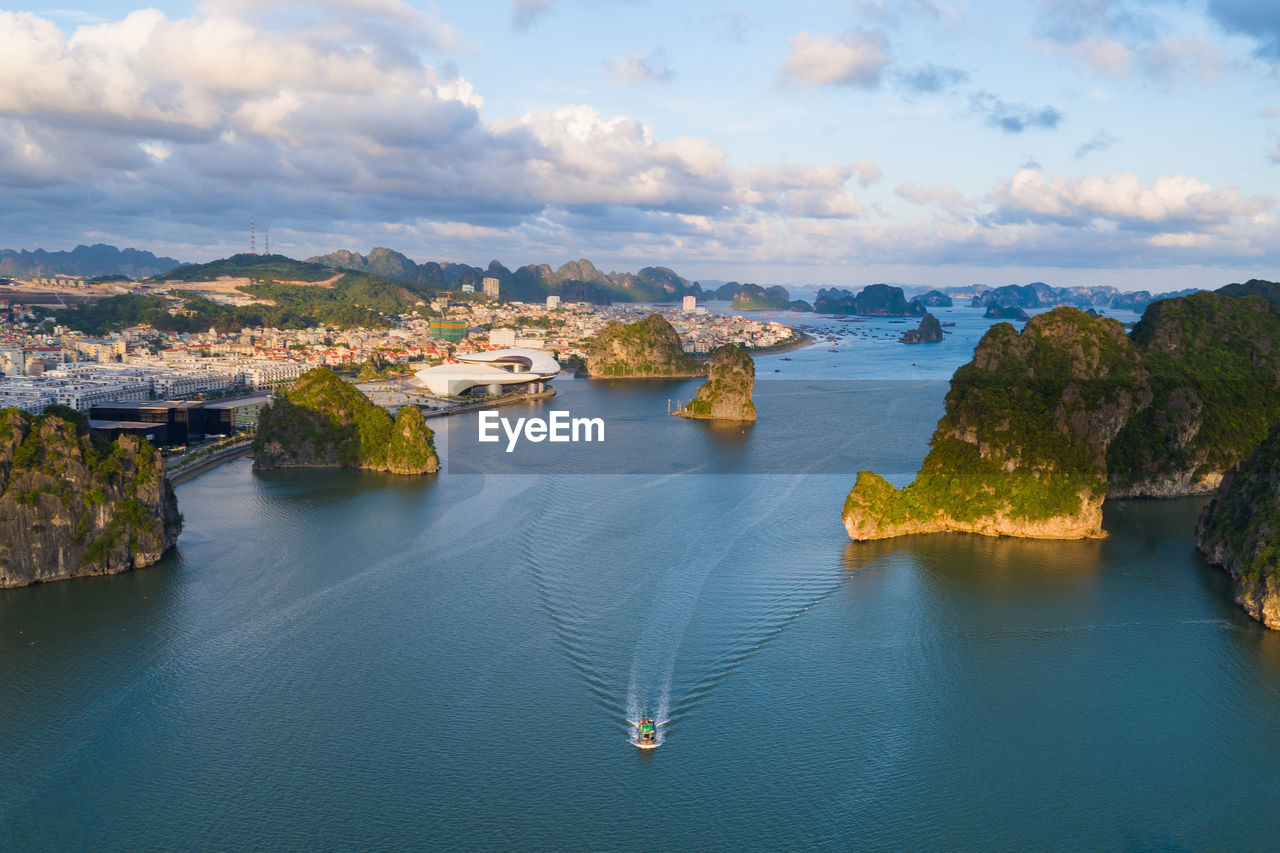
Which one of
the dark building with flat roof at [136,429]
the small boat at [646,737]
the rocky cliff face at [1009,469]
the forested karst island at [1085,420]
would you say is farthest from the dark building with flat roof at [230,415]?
A: the small boat at [646,737]

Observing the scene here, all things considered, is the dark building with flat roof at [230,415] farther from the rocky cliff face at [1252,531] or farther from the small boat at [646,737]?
the rocky cliff face at [1252,531]

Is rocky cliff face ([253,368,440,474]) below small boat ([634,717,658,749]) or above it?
above

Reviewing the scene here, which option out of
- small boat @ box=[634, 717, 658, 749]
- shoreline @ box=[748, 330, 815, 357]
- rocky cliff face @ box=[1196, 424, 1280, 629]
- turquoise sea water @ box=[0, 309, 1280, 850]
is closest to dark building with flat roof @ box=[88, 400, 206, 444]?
turquoise sea water @ box=[0, 309, 1280, 850]

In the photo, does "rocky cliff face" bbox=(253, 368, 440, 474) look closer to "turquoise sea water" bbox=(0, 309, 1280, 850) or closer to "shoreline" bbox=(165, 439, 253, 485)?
"shoreline" bbox=(165, 439, 253, 485)

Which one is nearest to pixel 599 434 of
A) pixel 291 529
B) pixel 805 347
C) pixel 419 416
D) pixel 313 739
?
pixel 419 416

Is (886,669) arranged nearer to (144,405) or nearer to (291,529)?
(291,529)
